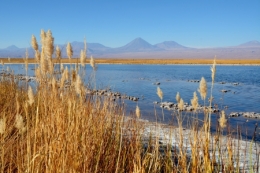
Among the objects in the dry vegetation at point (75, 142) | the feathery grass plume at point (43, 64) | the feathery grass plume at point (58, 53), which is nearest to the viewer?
the dry vegetation at point (75, 142)

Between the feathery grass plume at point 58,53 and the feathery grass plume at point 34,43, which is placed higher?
the feathery grass plume at point 34,43

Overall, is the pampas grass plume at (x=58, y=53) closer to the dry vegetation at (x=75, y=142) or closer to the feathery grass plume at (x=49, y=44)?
the dry vegetation at (x=75, y=142)

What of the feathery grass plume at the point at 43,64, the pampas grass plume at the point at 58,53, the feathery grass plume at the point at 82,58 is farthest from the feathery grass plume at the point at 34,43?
the feathery grass plume at the point at 43,64

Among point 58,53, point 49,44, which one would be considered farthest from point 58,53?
point 49,44

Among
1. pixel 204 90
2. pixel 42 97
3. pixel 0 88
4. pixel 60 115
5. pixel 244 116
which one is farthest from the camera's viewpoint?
pixel 244 116

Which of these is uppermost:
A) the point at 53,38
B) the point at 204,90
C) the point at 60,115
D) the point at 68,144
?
the point at 53,38

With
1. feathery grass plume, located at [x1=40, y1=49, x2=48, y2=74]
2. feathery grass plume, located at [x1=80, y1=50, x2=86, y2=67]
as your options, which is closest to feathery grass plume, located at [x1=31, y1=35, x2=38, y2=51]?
feathery grass plume, located at [x1=80, y1=50, x2=86, y2=67]

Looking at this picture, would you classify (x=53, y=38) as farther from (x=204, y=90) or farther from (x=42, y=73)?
(x=204, y=90)

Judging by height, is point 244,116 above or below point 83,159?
below

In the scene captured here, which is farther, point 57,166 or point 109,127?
point 109,127

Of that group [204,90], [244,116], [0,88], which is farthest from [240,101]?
[204,90]

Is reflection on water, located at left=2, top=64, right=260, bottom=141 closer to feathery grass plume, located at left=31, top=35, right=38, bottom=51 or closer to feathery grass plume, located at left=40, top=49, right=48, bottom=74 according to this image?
feathery grass plume, located at left=31, top=35, right=38, bottom=51

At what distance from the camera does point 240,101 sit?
15.1 meters

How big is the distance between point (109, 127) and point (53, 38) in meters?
1.48
